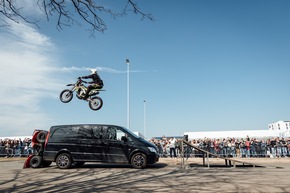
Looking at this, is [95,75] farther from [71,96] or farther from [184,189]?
[184,189]

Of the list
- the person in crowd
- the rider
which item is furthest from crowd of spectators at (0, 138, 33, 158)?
the rider

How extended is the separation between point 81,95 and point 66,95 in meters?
1.14

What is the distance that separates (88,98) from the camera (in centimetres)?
1250

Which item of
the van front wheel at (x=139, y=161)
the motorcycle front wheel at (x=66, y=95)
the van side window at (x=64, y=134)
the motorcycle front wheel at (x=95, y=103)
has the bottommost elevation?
the van front wheel at (x=139, y=161)

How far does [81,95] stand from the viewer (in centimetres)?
1261

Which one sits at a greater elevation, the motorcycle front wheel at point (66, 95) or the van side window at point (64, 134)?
the motorcycle front wheel at point (66, 95)

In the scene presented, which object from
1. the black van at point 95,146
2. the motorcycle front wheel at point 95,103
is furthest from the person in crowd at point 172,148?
the motorcycle front wheel at point 95,103

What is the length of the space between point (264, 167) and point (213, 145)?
7.91m

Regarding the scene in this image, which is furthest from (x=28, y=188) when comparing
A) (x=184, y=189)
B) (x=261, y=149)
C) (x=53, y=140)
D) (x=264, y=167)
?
(x=261, y=149)

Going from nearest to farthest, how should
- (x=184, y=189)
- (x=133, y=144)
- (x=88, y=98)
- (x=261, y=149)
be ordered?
(x=184, y=189)
(x=133, y=144)
(x=88, y=98)
(x=261, y=149)

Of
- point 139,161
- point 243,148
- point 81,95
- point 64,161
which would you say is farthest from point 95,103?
point 243,148

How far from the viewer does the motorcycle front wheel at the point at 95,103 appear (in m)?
12.4

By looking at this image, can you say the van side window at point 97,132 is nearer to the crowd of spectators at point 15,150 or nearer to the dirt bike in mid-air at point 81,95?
the dirt bike in mid-air at point 81,95

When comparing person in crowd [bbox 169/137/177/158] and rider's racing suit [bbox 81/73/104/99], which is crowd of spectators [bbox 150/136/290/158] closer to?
person in crowd [bbox 169/137/177/158]
